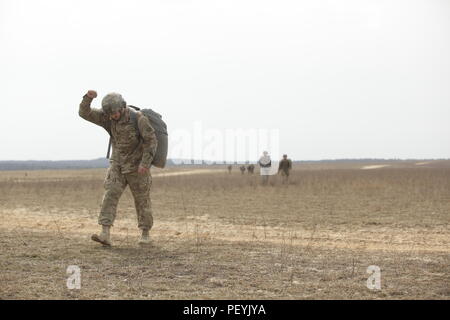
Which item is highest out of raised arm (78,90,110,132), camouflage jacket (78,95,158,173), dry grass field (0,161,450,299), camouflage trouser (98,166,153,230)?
raised arm (78,90,110,132)

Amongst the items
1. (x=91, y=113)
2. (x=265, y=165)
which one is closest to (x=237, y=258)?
(x=91, y=113)

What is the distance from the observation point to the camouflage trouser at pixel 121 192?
681 centimetres

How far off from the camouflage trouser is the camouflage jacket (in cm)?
11

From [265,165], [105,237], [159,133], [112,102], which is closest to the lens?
[112,102]

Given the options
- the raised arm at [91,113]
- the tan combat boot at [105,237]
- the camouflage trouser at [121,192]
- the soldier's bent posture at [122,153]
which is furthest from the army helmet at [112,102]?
the tan combat boot at [105,237]

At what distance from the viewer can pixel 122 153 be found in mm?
6914

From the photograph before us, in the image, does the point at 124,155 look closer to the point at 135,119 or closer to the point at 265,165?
the point at 135,119

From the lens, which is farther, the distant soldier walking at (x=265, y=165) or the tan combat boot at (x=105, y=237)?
the distant soldier walking at (x=265, y=165)

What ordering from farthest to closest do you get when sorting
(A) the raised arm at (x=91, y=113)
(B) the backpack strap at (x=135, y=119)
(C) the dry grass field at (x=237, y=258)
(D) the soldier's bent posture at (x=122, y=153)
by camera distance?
(B) the backpack strap at (x=135, y=119) → (D) the soldier's bent posture at (x=122, y=153) → (A) the raised arm at (x=91, y=113) → (C) the dry grass field at (x=237, y=258)

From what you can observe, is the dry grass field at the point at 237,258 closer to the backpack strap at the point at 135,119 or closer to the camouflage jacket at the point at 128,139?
the camouflage jacket at the point at 128,139

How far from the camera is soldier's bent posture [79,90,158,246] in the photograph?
671cm

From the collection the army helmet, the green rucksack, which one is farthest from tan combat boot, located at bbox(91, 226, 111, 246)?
the army helmet

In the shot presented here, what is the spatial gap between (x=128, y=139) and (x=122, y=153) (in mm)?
205

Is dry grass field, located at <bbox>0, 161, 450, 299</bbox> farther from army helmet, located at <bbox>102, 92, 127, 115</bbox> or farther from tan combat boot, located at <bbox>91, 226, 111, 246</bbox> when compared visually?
army helmet, located at <bbox>102, 92, 127, 115</bbox>
